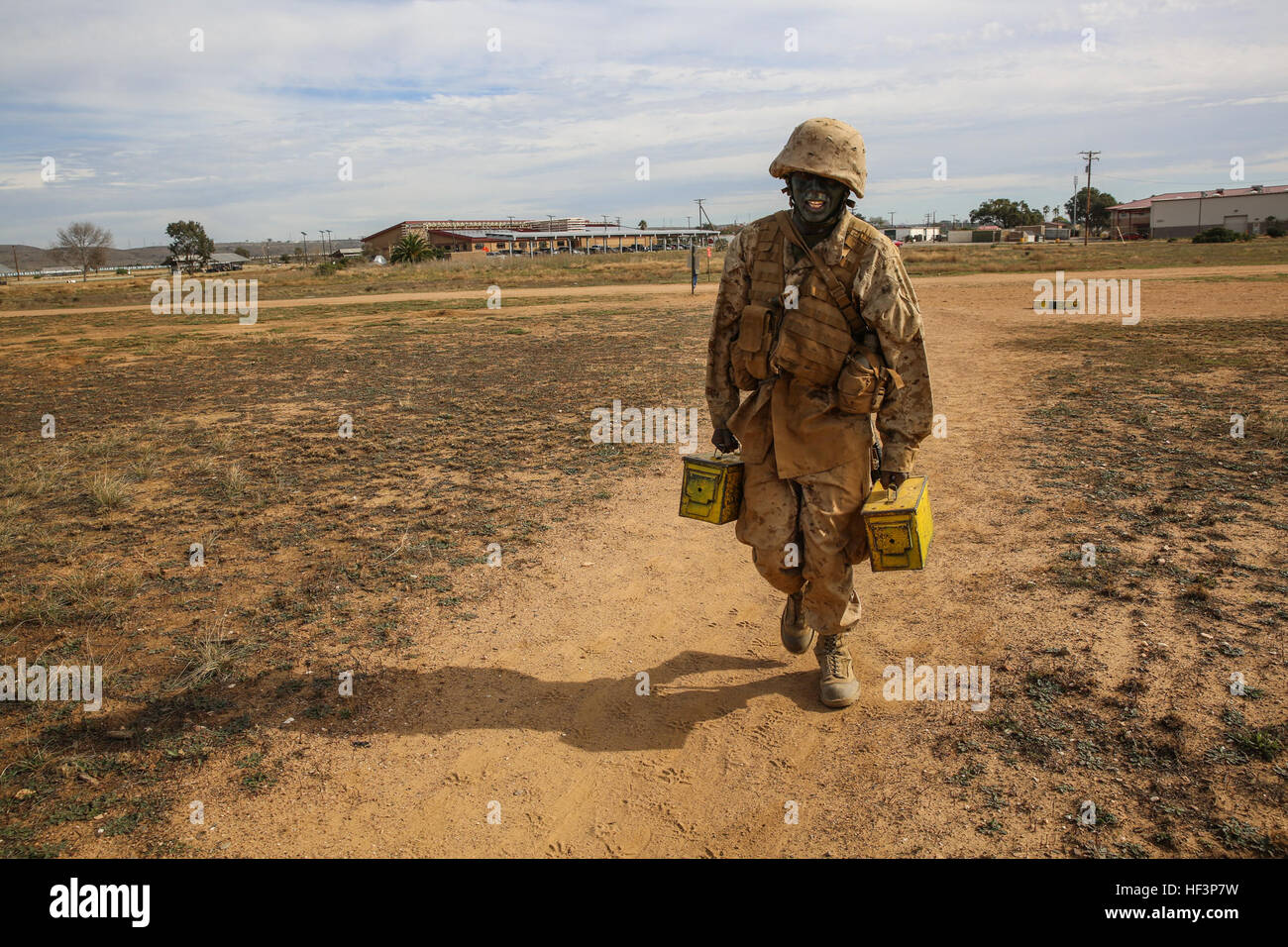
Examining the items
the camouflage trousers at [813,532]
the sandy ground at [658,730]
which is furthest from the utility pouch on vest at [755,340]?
the sandy ground at [658,730]

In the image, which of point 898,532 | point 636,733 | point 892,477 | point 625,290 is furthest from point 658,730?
point 625,290

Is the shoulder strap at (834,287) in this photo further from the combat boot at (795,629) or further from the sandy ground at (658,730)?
the sandy ground at (658,730)

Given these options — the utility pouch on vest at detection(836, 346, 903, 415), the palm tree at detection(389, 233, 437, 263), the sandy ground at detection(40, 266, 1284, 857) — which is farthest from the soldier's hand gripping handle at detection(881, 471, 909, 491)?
the palm tree at detection(389, 233, 437, 263)

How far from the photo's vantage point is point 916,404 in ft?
12.0

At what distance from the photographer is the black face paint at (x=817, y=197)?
139 inches

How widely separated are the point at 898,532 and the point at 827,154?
159cm

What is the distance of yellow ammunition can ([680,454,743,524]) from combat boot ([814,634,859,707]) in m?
0.73

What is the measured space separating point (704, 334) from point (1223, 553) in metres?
13.5

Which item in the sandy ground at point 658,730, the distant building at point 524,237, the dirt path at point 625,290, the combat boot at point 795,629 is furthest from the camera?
the distant building at point 524,237

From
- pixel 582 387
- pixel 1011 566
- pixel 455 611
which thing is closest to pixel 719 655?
pixel 455 611

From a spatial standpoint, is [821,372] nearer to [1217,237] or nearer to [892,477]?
[892,477]

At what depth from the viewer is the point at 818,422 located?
3.70 m

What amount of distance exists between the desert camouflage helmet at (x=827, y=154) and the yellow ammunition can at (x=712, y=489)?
4.30ft
